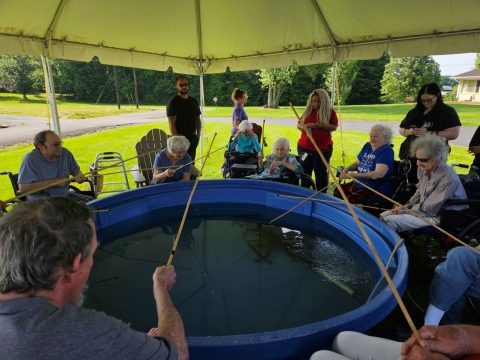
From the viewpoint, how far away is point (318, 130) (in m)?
3.97

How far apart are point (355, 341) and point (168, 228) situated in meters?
1.96

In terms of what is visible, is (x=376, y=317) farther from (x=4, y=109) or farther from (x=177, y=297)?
(x=4, y=109)

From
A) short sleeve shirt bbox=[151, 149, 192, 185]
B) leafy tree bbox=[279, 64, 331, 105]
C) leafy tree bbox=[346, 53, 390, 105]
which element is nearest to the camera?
short sleeve shirt bbox=[151, 149, 192, 185]

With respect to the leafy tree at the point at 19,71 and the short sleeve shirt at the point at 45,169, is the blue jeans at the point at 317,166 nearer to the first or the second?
the short sleeve shirt at the point at 45,169

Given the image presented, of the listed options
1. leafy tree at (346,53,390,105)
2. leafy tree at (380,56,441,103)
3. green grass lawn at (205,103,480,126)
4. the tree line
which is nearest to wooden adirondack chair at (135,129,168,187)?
green grass lawn at (205,103,480,126)

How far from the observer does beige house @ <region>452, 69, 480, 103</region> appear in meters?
30.8

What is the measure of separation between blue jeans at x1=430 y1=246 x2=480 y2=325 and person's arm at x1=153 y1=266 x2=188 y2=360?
56.9 inches

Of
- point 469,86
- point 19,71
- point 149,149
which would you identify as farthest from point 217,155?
point 469,86

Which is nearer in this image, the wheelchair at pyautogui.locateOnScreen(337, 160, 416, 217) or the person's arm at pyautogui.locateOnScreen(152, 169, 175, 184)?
the wheelchair at pyautogui.locateOnScreen(337, 160, 416, 217)

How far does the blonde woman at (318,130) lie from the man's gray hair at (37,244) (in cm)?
333

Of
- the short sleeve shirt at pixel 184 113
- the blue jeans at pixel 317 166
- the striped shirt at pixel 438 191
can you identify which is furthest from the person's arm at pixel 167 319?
the short sleeve shirt at pixel 184 113

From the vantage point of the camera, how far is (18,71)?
900 inches

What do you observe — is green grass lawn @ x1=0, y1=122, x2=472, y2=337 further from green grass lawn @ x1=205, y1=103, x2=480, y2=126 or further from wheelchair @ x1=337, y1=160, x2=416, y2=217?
green grass lawn @ x1=205, y1=103, x2=480, y2=126

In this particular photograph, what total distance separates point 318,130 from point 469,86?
3835 centimetres
